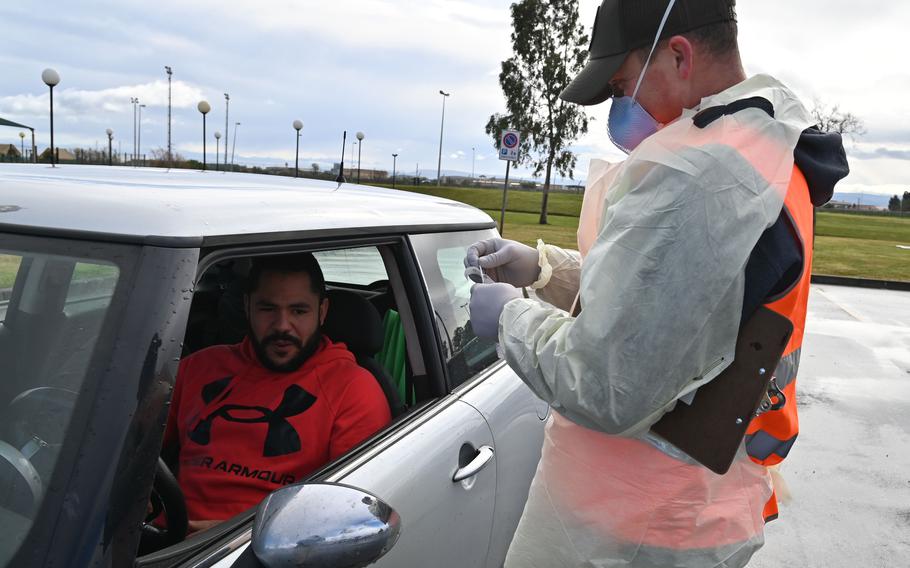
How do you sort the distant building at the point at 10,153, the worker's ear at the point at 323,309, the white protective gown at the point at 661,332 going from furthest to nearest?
the distant building at the point at 10,153 < the worker's ear at the point at 323,309 < the white protective gown at the point at 661,332

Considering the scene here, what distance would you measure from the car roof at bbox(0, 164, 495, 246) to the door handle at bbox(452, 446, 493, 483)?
702mm

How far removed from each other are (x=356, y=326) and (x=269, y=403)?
1.44 ft

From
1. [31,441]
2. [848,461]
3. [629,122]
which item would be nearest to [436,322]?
[629,122]

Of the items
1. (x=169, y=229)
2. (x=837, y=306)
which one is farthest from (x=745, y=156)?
(x=837, y=306)

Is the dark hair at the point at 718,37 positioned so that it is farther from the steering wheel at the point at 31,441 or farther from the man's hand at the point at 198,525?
the man's hand at the point at 198,525

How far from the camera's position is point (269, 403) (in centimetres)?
222

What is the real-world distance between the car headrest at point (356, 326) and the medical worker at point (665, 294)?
923 mm

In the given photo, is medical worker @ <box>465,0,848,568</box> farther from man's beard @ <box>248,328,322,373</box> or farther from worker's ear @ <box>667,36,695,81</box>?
man's beard @ <box>248,328,322,373</box>

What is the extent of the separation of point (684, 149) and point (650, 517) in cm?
77

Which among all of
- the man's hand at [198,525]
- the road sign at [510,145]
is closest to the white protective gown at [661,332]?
the man's hand at [198,525]

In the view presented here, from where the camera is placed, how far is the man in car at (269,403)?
2.05 metres

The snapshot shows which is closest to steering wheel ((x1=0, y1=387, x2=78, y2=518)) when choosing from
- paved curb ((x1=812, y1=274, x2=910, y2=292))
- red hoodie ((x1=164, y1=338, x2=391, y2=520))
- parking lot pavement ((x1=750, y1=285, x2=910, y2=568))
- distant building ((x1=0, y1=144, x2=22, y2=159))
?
red hoodie ((x1=164, y1=338, x2=391, y2=520))

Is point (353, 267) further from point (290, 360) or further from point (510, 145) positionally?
point (510, 145)

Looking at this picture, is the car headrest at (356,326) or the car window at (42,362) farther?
the car headrest at (356,326)
